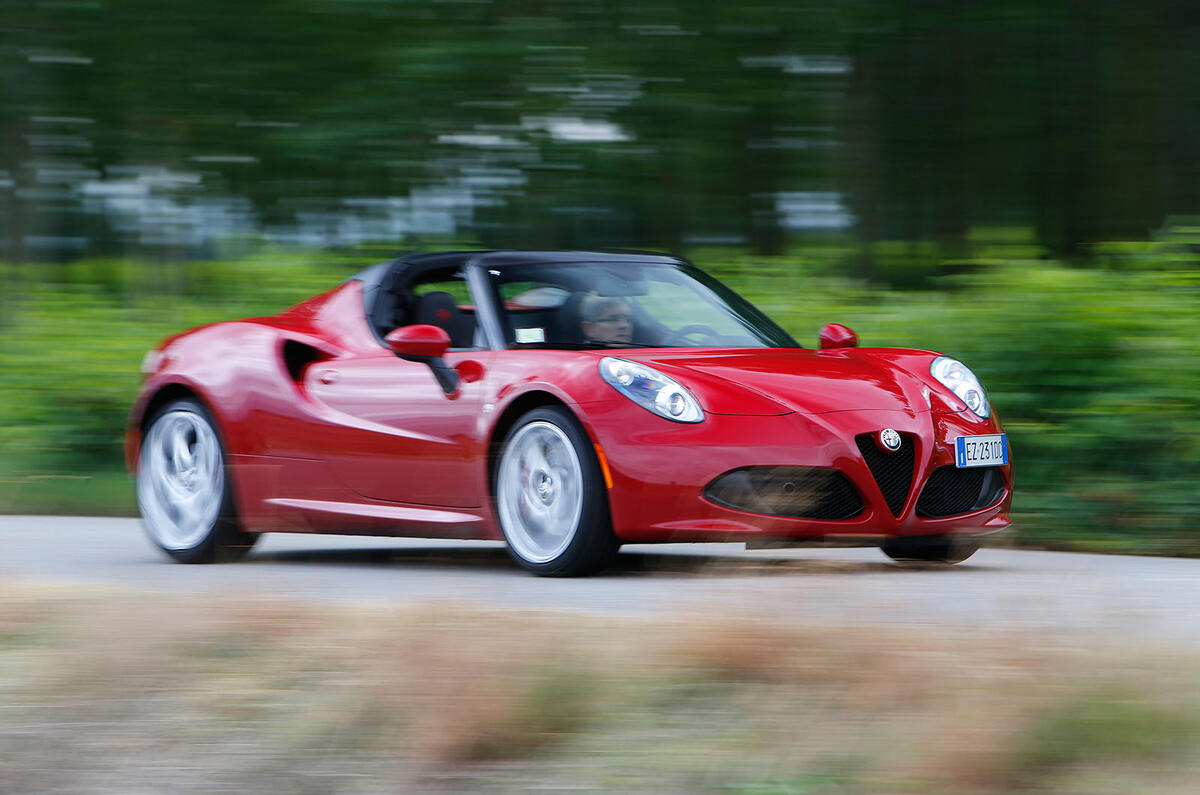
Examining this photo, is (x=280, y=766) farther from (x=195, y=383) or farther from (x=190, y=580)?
(x=195, y=383)

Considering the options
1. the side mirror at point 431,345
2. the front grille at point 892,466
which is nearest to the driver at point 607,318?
the side mirror at point 431,345

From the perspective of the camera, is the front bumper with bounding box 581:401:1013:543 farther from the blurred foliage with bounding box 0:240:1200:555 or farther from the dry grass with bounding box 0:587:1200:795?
the blurred foliage with bounding box 0:240:1200:555

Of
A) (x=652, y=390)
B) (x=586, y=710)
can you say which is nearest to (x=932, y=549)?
(x=652, y=390)

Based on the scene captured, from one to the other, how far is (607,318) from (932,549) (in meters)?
1.54

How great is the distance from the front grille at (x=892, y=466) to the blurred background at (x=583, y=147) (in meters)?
3.48

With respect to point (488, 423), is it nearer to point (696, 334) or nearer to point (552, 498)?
point (552, 498)

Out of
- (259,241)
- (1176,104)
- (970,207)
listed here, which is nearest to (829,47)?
(970,207)

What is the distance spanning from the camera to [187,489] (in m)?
7.74

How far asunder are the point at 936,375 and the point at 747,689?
3221 millimetres

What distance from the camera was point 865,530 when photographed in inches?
238

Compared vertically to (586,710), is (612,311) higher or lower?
higher

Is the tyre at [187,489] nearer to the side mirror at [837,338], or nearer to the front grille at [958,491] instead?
the side mirror at [837,338]

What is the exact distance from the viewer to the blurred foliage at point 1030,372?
781 centimetres

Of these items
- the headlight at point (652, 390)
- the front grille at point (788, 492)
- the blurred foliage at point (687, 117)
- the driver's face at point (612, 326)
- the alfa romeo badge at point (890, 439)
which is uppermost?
the blurred foliage at point (687, 117)
